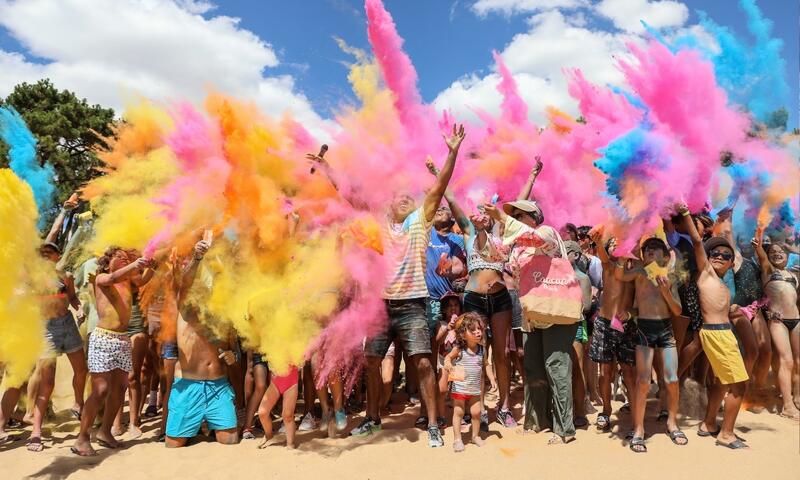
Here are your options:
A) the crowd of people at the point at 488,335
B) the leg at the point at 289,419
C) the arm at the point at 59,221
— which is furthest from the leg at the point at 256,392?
the arm at the point at 59,221

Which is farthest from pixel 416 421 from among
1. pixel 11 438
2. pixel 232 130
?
pixel 11 438

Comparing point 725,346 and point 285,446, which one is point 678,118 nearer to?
point 725,346

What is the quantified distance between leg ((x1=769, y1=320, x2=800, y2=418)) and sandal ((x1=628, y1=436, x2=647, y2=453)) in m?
1.96

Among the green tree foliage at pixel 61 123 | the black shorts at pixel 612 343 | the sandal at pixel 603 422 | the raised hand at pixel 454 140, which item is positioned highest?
the green tree foliage at pixel 61 123

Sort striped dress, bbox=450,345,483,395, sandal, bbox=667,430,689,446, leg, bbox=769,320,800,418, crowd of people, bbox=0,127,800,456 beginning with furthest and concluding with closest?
1. leg, bbox=769,320,800,418
2. striped dress, bbox=450,345,483,395
3. crowd of people, bbox=0,127,800,456
4. sandal, bbox=667,430,689,446

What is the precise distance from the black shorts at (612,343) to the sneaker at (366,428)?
2013 millimetres

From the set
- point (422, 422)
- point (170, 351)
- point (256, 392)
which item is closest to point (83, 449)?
point (170, 351)

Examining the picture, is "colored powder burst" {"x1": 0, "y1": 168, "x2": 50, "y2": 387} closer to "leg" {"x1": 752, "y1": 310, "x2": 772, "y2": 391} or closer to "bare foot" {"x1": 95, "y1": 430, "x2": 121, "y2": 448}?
"bare foot" {"x1": 95, "y1": 430, "x2": 121, "y2": 448}

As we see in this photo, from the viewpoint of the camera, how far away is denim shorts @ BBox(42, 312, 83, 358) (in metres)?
4.50

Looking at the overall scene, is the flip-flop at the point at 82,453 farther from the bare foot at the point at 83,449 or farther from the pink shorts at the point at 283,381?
the pink shorts at the point at 283,381

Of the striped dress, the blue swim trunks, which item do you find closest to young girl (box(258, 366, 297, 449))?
the blue swim trunks

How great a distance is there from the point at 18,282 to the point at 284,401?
235 centimetres

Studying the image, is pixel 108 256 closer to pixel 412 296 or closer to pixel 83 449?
pixel 83 449

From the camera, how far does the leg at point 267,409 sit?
4.28 m
